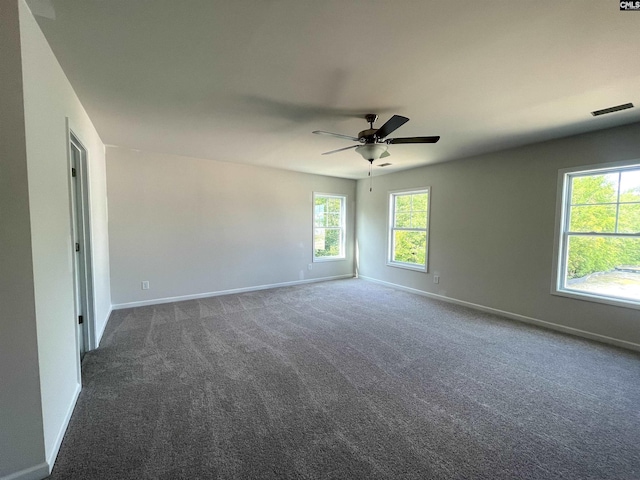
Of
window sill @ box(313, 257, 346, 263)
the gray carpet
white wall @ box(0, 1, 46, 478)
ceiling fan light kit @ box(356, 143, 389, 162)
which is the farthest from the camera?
window sill @ box(313, 257, 346, 263)

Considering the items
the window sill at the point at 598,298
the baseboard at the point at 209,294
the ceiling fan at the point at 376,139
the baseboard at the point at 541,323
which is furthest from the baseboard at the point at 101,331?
the window sill at the point at 598,298

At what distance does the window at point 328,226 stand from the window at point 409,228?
1238 mm

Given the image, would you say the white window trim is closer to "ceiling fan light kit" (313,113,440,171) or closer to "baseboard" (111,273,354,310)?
"baseboard" (111,273,354,310)

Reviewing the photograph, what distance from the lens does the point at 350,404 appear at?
2049 mm

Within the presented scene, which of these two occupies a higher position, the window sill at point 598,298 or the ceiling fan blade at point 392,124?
the ceiling fan blade at point 392,124

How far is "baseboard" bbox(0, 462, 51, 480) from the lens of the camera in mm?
1380

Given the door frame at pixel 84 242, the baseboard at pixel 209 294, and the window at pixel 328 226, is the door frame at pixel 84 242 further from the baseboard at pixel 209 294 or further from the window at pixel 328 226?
the window at pixel 328 226

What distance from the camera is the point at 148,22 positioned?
1511 millimetres

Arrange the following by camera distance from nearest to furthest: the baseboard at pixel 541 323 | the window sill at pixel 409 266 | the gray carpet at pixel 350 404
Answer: the gray carpet at pixel 350 404, the baseboard at pixel 541 323, the window sill at pixel 409 266

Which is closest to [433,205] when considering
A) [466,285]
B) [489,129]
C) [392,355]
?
[466,285]

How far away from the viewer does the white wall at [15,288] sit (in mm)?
1299

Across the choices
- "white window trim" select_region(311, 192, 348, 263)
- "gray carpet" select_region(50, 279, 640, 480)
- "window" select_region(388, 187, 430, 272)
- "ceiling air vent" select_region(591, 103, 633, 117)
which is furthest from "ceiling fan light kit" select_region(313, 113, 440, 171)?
"white window trim" select_region(311, 192, 348, 263)

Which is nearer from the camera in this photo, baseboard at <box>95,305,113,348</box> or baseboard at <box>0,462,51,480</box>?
baseboard at <box>0,462,51,480</box>

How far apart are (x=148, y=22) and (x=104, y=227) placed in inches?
124
